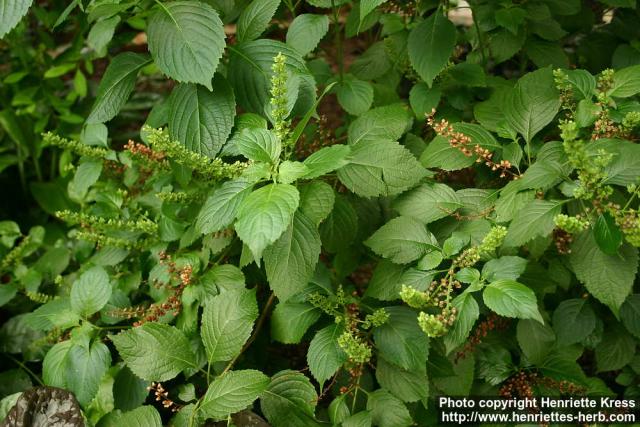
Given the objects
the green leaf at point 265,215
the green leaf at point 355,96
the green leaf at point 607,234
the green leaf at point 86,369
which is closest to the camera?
the green leaf at point 265,215

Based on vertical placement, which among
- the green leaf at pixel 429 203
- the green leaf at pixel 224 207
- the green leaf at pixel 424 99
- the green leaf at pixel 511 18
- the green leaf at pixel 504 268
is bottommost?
the green leaf at pixel 504 268

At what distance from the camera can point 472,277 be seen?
136 cm

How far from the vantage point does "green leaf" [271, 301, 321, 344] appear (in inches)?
61.3

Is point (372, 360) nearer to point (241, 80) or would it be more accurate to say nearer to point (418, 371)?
point (418, 371)

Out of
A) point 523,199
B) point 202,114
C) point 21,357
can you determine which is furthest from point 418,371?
point 21,357

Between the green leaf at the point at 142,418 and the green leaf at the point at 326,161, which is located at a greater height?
the green leaf at the point at 326,161

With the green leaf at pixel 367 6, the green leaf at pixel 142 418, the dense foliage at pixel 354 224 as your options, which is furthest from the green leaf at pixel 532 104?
the green leaf at pixel 142 418

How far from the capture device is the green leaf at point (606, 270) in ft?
4.55

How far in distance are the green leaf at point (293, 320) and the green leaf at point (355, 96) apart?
571 mm

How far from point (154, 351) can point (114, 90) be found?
2.25 feet

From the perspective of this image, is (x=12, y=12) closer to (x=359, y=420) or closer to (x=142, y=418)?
(x=142, y=418)

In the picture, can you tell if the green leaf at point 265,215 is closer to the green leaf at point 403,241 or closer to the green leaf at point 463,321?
the green leaf at point 403,241

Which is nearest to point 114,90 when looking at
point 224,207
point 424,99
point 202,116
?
point 202,116

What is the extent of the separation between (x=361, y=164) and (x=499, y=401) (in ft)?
2.71
